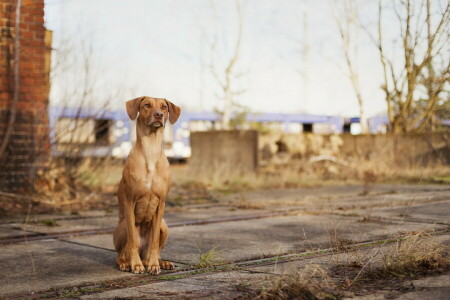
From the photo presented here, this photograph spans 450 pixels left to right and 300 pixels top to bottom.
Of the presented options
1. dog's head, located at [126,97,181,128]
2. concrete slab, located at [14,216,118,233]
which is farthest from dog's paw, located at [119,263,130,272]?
concrete slab, located at [14,216,118,233]

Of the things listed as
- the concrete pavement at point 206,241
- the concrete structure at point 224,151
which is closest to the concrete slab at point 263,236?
the concrete pavement at point 206,241

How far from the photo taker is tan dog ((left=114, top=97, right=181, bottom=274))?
3.91 m

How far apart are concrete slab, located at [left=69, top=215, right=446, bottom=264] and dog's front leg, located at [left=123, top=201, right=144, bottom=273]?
45 cm

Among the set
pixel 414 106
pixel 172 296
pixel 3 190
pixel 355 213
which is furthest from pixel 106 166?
pixel 414 106

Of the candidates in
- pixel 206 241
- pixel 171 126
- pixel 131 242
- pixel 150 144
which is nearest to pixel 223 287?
→ pixel 131 242

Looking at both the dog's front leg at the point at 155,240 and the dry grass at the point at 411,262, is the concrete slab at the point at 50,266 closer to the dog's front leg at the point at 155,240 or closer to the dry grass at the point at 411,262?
the dog's front leg at the point at 155,240

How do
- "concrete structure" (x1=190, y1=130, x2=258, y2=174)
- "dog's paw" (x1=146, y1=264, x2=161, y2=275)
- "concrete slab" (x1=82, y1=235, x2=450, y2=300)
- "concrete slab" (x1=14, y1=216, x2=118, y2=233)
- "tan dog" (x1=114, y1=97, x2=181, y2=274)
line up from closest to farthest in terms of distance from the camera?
"concrete slab" (x1=82, y1=235, x2=450, y2=300), "dog's paw" (x1=146, y1=264, x2=161, y2=275), "tan dog" (x1=114, y1=97, x2=181, y2=274), "concrete slab" (x1=14, y1=216, x2=118, y2=233), "concrete structure" (x1=190, y1=130, x2=258, y2=174)

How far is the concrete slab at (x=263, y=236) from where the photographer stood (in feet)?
15.0

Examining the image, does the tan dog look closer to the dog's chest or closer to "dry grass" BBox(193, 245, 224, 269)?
the dog's chest

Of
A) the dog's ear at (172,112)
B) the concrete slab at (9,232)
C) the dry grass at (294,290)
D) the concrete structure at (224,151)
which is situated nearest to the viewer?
the dry grass at (294,290)

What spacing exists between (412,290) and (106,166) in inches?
305

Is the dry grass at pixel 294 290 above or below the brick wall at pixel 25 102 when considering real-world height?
below

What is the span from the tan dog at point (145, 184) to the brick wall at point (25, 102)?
4242mm

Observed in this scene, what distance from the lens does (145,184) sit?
154 inches
